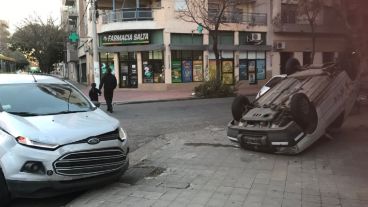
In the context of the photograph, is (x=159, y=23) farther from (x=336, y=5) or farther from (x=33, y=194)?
(x=33, y=194)

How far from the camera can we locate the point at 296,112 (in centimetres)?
806

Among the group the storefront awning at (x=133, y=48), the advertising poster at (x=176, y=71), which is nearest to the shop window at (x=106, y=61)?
the storefront awning at (x=133, y=48)

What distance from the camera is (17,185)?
232 inches

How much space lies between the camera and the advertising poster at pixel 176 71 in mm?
34438

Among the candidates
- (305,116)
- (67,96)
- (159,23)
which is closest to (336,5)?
(305,116)

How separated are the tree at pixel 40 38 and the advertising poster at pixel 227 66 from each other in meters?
31.6

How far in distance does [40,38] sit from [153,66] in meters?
30.7

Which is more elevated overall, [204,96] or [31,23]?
[31,23]

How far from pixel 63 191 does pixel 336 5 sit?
1540 centimetres

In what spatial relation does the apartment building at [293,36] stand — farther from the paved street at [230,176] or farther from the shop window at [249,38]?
the paved street at [230,176]

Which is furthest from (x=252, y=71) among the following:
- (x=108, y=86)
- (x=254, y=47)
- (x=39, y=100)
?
(x=39, y=100)

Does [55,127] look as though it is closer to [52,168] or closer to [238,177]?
[52,168]

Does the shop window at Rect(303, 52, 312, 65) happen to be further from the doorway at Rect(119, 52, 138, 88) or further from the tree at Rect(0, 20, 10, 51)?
the tree at Rect(0, 20, 10, 51)

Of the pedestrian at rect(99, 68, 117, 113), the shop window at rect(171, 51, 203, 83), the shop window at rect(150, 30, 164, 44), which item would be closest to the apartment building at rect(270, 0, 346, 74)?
the shop window at rect(171, 51, 203, 83)
